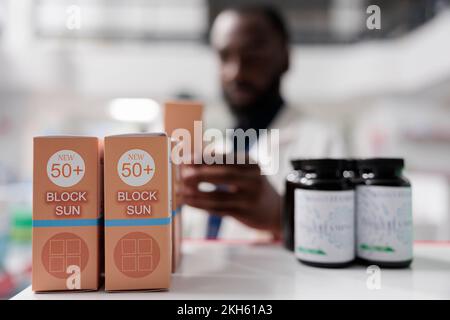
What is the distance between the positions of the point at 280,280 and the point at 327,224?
101 mm

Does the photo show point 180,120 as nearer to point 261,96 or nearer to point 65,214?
point 65,214

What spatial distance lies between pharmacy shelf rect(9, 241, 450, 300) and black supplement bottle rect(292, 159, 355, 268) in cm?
2

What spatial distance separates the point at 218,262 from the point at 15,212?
82.5 inches

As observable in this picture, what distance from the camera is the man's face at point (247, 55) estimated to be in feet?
3.29

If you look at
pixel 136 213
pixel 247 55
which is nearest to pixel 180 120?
pixel 136 213

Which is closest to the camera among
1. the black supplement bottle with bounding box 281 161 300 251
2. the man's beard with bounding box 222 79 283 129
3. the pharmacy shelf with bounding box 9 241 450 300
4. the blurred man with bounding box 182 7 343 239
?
the pharmacy shelf with bounding box 9 241 450 300

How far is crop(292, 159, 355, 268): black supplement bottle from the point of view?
49 cm

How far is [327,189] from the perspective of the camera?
488 mm

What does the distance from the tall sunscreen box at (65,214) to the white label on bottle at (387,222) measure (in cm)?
37

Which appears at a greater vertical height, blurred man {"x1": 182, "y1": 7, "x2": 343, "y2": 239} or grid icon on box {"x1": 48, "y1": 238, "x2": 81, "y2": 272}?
blurred man {"x1": 182, "y1": 7, "x2": 343, "y2": 239}

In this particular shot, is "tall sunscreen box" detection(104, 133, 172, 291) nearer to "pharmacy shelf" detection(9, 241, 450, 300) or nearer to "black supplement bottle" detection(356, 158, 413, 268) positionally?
"pharmacy shelf" detection(9, 241, 450, 300)

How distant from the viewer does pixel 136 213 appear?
17.0 inches

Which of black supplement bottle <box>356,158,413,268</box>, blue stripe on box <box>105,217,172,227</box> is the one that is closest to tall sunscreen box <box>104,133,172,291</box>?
blue stripe on box <box>105,217,172,227</box>

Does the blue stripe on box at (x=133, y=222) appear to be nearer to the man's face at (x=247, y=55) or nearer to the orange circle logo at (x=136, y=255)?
the orange circle logo at (x=136, y=255)
